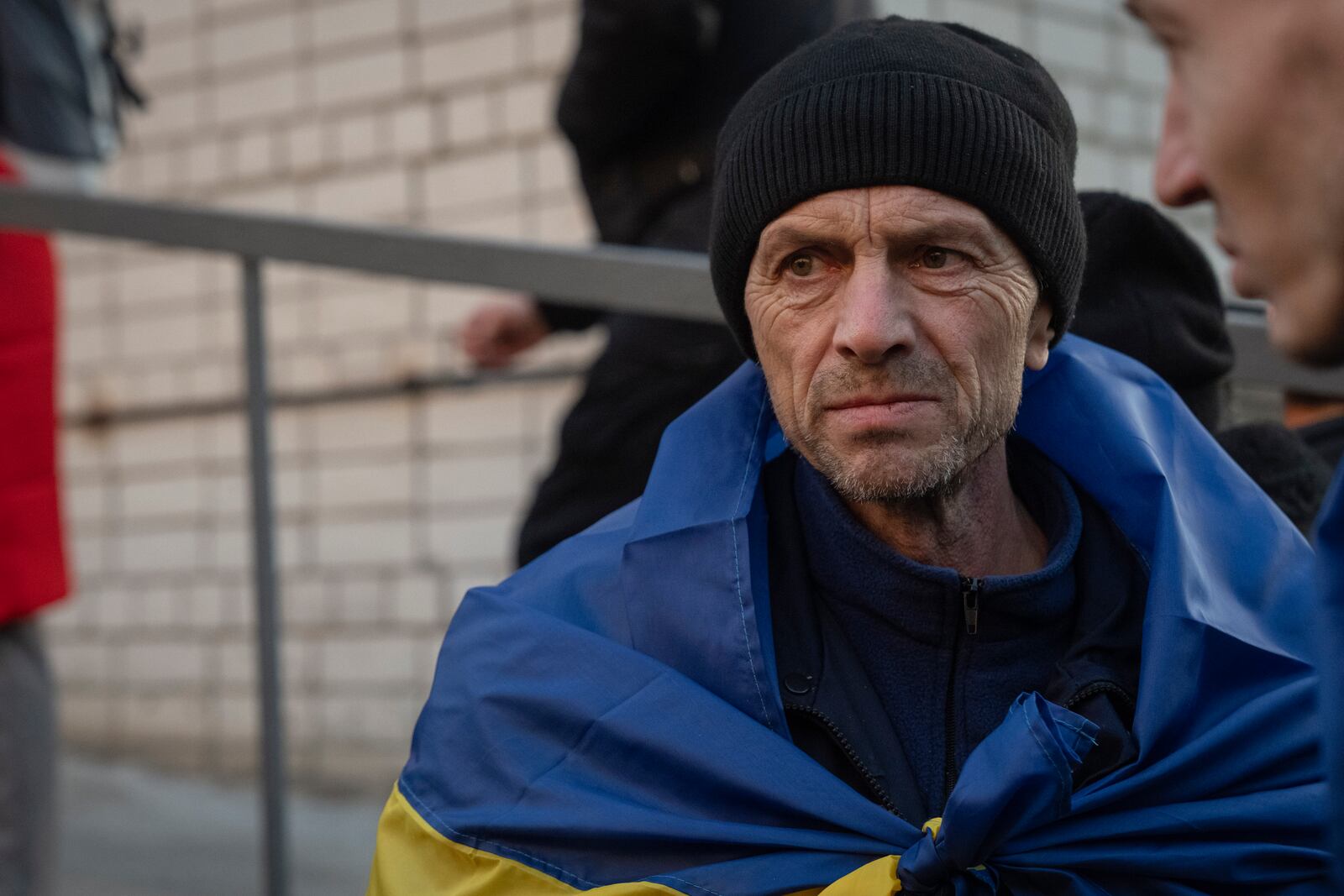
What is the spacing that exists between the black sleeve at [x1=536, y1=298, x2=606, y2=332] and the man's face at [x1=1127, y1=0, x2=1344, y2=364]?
2.34 m

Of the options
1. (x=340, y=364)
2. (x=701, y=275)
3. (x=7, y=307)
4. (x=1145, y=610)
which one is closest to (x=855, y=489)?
(x=1145, y=610)

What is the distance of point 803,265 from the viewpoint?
6.57 feet

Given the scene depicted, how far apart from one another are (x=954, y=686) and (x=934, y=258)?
1.61 ft

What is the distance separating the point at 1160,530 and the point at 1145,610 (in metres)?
0.11

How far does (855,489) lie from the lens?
1.93 metres

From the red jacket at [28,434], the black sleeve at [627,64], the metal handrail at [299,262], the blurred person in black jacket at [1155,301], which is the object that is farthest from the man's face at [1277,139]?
the red jacket at [28,434]

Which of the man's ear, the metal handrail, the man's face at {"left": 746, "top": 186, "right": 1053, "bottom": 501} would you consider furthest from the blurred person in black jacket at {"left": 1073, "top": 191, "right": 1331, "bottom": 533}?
the man's face at {"left": 746, "top": 186, "right": 1053, "bottom": 501}

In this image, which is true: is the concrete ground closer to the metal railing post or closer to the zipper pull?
the metal railing post

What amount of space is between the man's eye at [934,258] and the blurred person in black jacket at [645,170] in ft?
2.77

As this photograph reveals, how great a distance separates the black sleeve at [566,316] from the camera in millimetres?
3316

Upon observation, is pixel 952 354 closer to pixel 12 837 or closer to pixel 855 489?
pixel 855 489

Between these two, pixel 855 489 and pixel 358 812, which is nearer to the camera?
Result: pixel 855 489

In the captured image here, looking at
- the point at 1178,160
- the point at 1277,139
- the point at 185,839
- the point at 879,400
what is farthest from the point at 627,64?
the point at 185,839

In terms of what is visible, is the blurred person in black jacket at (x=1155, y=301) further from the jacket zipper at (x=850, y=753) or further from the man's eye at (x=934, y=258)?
the jacket zipper at (x=850, y=753)
